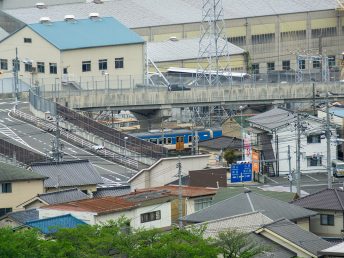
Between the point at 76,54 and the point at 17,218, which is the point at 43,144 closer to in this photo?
the point at 76,54

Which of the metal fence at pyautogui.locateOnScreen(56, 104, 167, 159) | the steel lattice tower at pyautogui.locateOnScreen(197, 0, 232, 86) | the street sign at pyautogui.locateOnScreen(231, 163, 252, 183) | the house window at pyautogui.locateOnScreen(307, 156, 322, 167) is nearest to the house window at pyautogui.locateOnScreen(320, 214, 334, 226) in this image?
the street sign at pyautogui.locateOnScreen(231, 163, 252, 183)

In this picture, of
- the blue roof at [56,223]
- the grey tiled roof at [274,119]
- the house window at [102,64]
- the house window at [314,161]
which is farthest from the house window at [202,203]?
the house window at [102,64]

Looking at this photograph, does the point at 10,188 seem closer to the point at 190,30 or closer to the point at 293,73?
the point at 293,73

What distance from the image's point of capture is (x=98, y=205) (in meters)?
31.0

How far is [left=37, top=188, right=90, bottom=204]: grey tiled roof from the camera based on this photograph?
3300cm

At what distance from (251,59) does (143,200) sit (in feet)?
123

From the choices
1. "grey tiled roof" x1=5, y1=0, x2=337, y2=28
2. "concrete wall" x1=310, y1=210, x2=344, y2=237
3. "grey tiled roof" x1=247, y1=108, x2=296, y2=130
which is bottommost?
"concrete wall" x1=310, y1=210, x2=344, y2=237

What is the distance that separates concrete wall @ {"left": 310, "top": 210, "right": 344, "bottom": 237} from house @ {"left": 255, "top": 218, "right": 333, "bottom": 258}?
6.75ft

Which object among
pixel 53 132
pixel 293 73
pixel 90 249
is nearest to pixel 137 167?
pixel 53 132

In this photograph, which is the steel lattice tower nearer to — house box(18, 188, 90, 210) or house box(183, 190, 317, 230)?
house box(18, 188, 90, 210)

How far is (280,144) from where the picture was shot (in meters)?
44.8

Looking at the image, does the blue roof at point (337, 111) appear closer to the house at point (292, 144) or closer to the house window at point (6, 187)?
the house at point (292, 144)

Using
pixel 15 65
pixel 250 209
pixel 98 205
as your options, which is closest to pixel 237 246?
pixel 250 209

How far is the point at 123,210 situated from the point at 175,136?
18.9 metres
